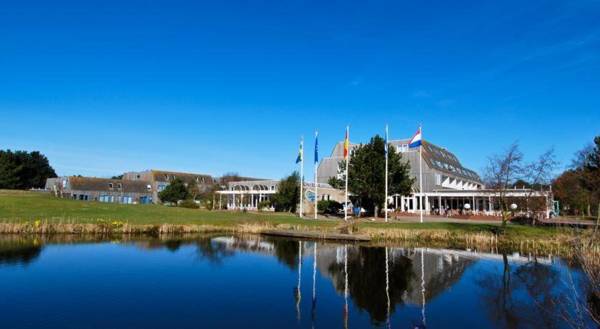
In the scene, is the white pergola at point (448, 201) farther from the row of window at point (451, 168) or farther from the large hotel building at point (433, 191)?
the row of window at point (451, 168)

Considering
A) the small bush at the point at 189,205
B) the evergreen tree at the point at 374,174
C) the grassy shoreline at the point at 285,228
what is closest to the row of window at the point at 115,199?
the small bush at the point at 189,205

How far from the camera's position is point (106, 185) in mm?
89688

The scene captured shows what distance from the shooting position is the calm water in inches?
463

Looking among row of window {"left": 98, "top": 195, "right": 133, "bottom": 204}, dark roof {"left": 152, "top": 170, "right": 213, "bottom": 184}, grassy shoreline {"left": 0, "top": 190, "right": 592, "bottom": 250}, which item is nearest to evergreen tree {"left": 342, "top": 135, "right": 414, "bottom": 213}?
grassy shoreline {"left": 0, "top": 190, "right": 592, "bottom": 250}

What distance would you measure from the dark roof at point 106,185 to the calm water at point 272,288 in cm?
6697

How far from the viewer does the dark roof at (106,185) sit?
284 ft

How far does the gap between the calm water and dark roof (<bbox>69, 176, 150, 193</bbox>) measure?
66968mm

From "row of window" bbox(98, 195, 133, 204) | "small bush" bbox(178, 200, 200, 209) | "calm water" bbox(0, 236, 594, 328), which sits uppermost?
"row of window" bbox(98, 195, 133, 204)

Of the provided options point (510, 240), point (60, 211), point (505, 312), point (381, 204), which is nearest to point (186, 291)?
point (505, 312)

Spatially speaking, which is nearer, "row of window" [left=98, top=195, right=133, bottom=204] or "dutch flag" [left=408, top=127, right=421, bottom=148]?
"dutch flag" [left=408, top=127, right=421, bottom=148]

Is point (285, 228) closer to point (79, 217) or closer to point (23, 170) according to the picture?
point (79, 217)

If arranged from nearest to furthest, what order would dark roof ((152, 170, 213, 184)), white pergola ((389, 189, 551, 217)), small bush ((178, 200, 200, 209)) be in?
white pergola ((389, 189, 551, 217)), small bush ((178, 200, 200, 209)), dark roof ((152, 170, 213, 184))

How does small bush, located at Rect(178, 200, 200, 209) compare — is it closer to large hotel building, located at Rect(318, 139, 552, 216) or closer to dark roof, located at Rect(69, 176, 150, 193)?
large hotel building, located at Rect(318, 139, 552, 216)

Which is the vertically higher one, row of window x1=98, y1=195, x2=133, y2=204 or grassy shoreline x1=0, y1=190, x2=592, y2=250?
row of window x1=98, y1=195, x2=133, y2=204
